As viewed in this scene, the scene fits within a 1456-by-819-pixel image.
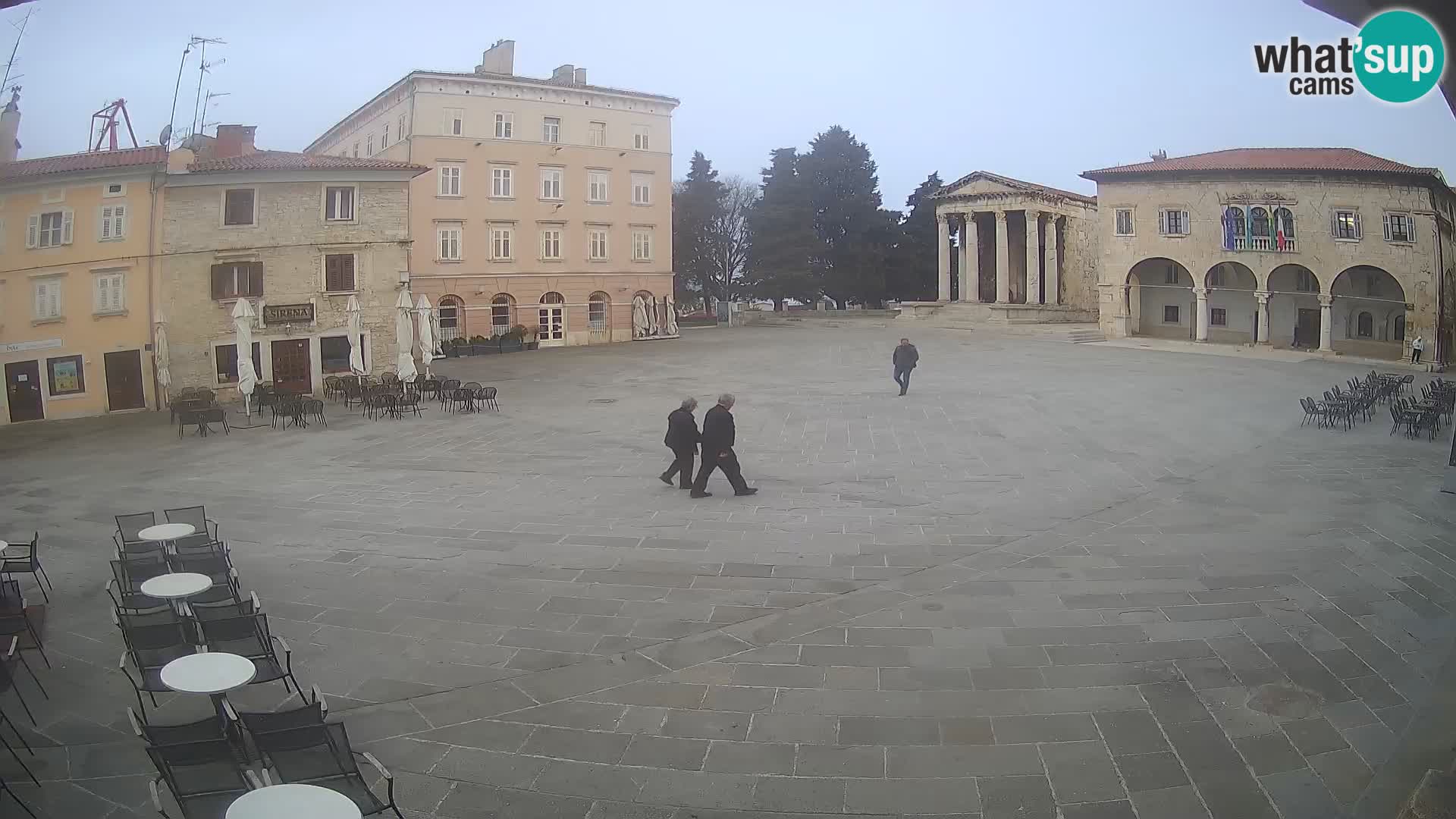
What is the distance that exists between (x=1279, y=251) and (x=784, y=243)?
27379mm

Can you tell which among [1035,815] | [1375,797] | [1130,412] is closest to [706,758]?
[1035,815]

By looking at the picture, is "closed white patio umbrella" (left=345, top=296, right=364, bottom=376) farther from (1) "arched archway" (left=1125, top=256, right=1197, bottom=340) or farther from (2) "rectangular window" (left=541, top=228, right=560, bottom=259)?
(1) "arched archway" (left=1125, top=256, right=1197, bottom=340)

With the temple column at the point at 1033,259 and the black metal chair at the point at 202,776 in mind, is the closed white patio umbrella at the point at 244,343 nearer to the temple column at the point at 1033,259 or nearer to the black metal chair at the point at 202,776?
the black metal chair at the point at 202,776

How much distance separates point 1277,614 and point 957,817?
13.8 ft

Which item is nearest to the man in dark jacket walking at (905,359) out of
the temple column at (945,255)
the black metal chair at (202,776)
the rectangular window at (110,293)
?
the rectangular window at (110,293)

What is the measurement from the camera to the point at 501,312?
40.1 metres

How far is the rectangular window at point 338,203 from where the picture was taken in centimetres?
2100

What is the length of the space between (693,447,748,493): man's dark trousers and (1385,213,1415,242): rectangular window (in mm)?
27555

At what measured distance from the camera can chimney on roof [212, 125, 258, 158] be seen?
65.2 feet

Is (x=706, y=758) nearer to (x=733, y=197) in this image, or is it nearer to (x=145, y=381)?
(x=145, y=381)

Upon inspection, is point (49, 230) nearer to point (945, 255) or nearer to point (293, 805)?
point (293, 805)

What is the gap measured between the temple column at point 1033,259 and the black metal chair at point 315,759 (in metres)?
50.6

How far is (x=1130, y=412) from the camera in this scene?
19.8 metres

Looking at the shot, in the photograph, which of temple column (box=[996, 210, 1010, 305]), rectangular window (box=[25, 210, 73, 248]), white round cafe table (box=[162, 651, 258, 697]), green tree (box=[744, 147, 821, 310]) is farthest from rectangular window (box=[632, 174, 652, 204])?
white round cafe table (box=[162, 651, 258, 697])
